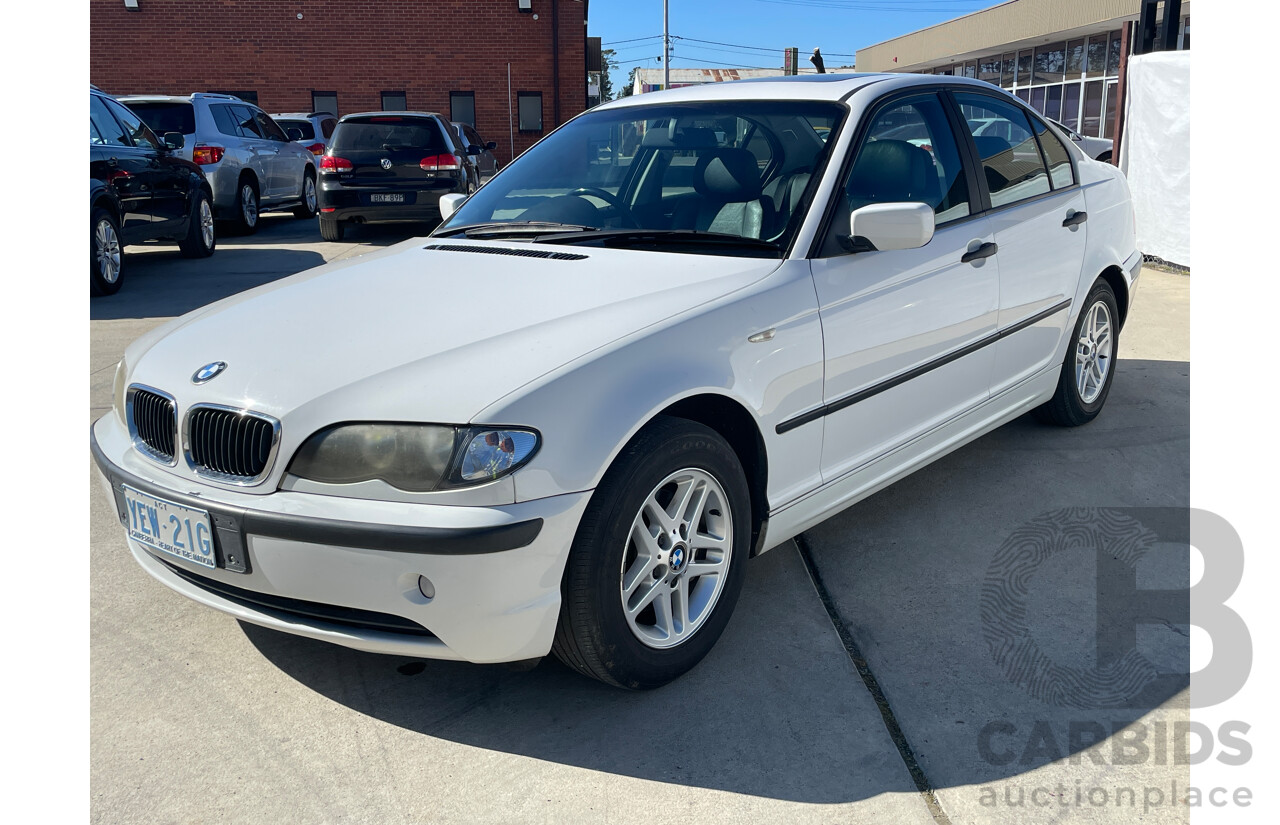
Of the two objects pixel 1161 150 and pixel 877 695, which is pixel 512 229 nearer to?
pixel 877 695

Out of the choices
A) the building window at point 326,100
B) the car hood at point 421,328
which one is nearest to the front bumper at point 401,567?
the car hood at point 421,328

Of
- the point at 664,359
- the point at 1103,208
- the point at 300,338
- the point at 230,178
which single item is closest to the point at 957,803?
the point at 664,359

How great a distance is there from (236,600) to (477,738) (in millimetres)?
723

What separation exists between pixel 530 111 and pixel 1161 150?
2156 centimetres

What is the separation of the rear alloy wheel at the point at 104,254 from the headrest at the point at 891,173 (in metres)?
7.18

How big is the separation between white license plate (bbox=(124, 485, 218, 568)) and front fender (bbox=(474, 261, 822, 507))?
2.67 ft

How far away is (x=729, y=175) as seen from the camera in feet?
11.3

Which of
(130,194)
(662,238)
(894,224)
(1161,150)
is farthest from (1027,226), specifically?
(130,194)

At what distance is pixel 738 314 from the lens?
112 inches

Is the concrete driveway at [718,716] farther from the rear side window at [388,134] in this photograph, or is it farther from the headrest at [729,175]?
the rear side window at [388,134]

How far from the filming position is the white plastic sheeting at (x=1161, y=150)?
8875 mm

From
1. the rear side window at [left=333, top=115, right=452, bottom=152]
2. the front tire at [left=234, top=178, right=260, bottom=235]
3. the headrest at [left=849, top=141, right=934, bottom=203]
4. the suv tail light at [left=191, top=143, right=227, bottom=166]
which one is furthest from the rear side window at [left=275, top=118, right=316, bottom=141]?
the headrest at [left=849, top=141, right=934, bottom=203]

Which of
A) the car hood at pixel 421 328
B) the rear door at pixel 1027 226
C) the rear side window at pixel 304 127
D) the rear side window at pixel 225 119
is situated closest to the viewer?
the car hood at pixel 421 328

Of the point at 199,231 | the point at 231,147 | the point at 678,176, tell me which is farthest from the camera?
the point at 231,147
